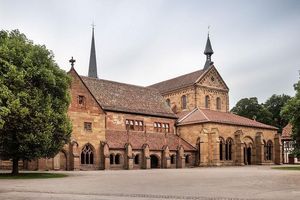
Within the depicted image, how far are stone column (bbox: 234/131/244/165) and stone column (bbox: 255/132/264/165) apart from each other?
4.64 metres

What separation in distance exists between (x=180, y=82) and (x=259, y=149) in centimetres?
1794

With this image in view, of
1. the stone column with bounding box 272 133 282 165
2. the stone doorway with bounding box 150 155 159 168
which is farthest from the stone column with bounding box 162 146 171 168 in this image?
the stone column with bounding box 272 133 282 165

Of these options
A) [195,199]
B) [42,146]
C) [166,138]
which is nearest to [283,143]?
[166,138]

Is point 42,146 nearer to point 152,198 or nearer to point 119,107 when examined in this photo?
point 152,198

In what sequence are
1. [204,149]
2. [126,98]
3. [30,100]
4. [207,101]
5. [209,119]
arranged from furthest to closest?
[207,101] → [209,119] → [126,98] → [204,149] → [30,100]

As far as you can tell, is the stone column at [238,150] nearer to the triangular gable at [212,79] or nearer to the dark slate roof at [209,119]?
the dark slate roof at [209,119]

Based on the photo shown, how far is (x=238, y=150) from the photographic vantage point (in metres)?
62.5

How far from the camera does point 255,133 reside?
221ft

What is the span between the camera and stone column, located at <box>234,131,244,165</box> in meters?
62.1

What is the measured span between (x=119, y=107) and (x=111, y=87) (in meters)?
4.93

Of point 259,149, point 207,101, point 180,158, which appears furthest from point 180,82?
point 180,158

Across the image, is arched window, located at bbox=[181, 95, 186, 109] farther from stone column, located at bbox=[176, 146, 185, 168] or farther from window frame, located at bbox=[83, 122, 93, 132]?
window frame, located at bbox=[83, 122, 93, 132]

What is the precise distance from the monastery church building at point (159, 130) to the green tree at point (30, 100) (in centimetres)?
1158

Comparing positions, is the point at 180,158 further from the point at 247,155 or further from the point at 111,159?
the point at 247,155
